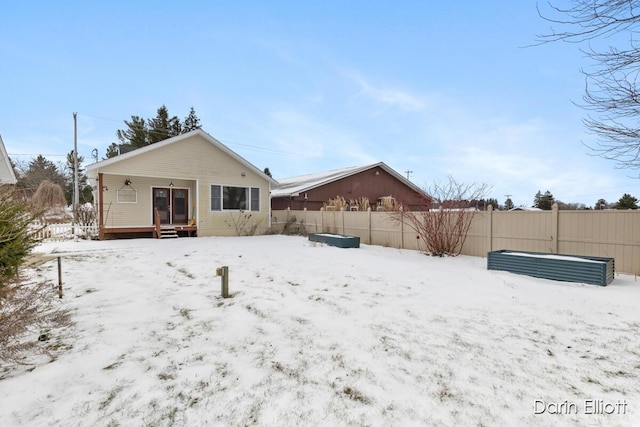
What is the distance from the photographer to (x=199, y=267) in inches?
284

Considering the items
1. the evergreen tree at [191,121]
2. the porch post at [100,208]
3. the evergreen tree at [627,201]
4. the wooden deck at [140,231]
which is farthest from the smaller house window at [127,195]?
the evergreen tree at [627,201]

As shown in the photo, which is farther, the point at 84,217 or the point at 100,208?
the point at 84,217

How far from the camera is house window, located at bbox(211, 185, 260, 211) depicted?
14.9 meters

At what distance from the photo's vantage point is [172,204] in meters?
15.1

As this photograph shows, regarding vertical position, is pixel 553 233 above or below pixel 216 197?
below

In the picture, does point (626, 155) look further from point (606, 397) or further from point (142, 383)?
point (142, 383)

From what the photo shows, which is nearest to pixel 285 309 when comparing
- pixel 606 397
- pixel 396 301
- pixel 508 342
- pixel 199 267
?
pixel 396 301

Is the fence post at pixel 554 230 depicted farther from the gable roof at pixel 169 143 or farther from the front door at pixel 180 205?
the front door at pixel 180 205

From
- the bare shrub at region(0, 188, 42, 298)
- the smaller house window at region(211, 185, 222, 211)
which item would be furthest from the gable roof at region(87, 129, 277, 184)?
the bare shrub at region(0, 188, 42, 298)

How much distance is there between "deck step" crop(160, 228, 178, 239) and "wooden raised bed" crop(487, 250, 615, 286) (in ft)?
40.7

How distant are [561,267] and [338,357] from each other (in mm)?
5336

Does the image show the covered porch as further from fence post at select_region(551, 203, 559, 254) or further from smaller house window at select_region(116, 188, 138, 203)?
fence post at select_region(551, 203, 559, 254)

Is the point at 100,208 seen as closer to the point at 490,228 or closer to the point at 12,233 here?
the point at 12,233

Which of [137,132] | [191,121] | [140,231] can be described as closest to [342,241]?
[140,231]
